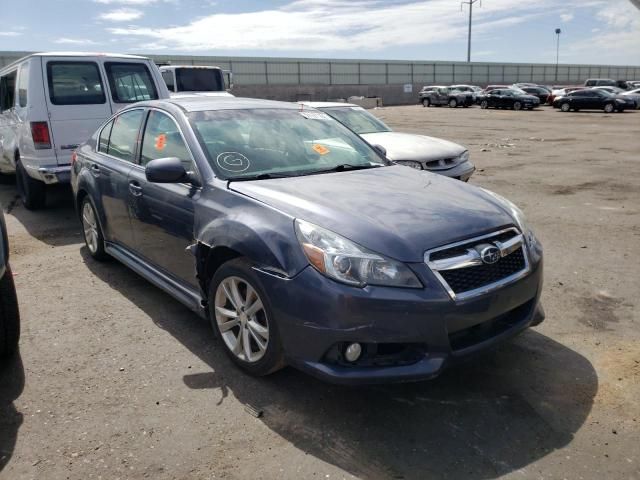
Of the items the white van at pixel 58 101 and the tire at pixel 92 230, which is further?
the white van at pixel 58 101

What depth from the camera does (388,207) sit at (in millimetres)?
3215

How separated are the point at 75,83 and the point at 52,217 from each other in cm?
190

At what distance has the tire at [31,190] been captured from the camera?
800 cm

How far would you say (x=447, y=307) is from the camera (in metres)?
2.79

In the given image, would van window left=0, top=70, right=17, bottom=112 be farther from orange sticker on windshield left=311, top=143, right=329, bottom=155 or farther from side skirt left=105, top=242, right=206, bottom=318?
orange sticker on windshield left=311, top=143, right=329, bottom=155

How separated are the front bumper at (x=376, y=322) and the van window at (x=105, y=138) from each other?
121 inches

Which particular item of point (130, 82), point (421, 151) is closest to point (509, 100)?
point (421, 151)

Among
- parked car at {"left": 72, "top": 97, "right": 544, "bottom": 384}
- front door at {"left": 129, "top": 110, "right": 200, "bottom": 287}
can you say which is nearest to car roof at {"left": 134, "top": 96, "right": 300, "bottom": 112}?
parked car at {"left": 72, "top": 97, "right": 544, "bottom": 384}

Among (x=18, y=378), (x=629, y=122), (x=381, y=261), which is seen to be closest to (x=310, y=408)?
(x=381, y=261)

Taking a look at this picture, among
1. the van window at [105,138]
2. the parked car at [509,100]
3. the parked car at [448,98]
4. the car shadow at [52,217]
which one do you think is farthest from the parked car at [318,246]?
the parked car at [448,98]

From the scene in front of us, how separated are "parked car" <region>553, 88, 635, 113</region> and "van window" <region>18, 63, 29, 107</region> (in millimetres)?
32123

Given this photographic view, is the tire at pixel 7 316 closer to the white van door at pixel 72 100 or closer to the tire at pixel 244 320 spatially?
the tire at pixel 244 320

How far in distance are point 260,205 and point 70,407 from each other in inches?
62.2

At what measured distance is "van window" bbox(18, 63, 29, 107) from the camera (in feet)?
24.8
